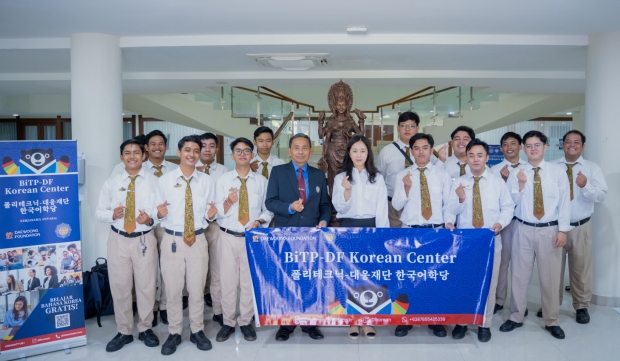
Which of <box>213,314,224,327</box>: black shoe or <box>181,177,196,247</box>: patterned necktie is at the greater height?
<box>181,177,196,247</box>: patterned necktie

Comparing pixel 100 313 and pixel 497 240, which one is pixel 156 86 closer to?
pixel 100 313

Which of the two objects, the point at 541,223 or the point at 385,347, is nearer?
the point at 385,347

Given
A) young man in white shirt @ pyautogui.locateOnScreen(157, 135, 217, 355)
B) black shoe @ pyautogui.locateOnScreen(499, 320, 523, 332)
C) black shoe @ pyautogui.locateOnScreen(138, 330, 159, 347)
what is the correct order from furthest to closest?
black shoe @ pyautogui.locateOnScreen(499, 320, 523, 332), black shoe @ pyautogui.locateOnScreen(138, 330, 159, 347), young man in white shirt @ pyautogui.locateOnScreen(157, 135, 217, 355)

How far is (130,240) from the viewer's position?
11.4ft

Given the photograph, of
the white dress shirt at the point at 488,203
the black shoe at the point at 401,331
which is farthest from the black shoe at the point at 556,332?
the black shoe at the point at 401,331

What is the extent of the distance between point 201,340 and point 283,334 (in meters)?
0.67

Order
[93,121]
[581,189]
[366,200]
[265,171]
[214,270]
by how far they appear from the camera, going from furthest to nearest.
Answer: [93,121], [265,171], [581,189], [214,270], [366,200]

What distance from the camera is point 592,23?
14.0ft

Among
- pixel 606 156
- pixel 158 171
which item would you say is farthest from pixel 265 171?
pixel 606 156

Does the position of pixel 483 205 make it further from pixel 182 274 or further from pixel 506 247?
pixel 182 274

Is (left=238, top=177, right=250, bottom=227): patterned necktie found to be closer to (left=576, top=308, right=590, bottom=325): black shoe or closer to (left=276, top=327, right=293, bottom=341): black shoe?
(left=276, top=327, right=293, bottom=341): black shoe

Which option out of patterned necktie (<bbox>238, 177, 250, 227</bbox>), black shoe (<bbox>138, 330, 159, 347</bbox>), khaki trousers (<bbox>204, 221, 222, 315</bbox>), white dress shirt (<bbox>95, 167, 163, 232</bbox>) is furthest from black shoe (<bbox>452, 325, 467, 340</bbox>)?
white dress shirt (<bbox>95, 167, 163, 232</bbox>)

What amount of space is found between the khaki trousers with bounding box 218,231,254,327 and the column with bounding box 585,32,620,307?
3726 mm

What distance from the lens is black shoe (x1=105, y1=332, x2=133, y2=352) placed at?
347cm
